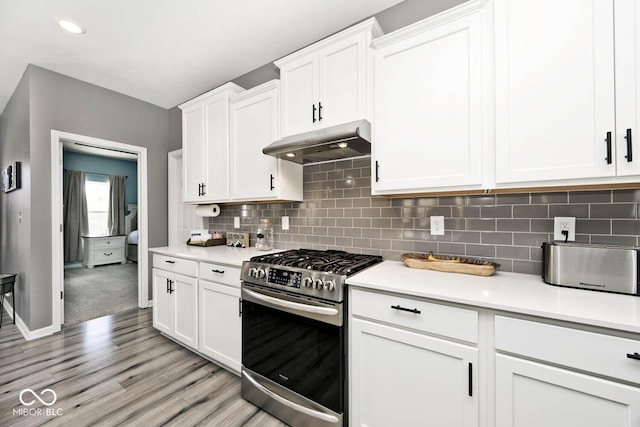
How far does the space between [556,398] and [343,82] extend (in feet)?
6.33

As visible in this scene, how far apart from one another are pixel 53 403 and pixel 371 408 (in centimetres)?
207

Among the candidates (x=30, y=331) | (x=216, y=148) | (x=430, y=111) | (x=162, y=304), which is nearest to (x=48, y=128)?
(x=216, y=148)

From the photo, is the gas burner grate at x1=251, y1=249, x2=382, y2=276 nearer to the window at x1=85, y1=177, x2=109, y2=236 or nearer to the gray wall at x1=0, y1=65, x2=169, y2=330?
the gray wall at x1=0, y1=65, x2=169, y2=330

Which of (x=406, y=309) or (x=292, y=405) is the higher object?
(x=406, y=309)

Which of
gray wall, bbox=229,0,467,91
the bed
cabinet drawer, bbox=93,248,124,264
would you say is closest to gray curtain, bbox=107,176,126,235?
the bed

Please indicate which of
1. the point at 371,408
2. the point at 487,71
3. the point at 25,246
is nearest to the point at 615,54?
the point at 487,71

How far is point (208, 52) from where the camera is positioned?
2.56 meters

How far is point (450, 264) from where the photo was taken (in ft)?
5.29

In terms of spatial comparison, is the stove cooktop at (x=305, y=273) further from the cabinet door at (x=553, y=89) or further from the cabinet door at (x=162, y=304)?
the cabinet door at (x=162, y=304)

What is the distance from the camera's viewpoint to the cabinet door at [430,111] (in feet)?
4.75

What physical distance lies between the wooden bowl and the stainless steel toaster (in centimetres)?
26

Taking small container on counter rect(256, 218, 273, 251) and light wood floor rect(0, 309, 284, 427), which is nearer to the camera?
light wood floor rect(0, 309, 284, 427)

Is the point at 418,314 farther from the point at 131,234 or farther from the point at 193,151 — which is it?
the point at 131,234

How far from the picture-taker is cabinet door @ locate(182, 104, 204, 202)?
113 inches
